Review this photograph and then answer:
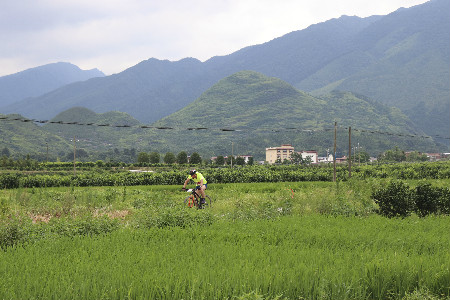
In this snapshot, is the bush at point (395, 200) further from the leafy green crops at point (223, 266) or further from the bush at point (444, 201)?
the leafy green crops at point (223, 266)

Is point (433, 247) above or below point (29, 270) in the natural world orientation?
below

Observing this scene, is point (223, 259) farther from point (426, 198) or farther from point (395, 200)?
point (426, 198)

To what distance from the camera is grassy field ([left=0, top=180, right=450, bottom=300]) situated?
543 centimetres

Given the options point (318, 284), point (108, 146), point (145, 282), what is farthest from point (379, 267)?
point (108, 146)

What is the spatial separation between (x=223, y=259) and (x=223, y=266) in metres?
0.61

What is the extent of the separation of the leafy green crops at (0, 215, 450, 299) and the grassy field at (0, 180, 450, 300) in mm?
22

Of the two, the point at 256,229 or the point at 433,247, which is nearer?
the point at 433,247

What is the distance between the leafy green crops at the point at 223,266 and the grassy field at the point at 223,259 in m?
0.02

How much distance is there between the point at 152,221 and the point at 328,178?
3389 centimetres

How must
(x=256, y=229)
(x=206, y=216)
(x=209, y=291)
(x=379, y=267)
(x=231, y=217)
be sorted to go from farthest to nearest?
(x=231, y=217) → (x=206, y=216) → (x=256, y=229) → (x=379, y=267) → (x=209, y=291)

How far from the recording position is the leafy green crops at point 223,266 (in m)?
5.37

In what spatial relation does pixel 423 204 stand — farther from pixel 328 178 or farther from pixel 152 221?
pixel 328 178

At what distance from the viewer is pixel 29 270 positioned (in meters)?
6.15

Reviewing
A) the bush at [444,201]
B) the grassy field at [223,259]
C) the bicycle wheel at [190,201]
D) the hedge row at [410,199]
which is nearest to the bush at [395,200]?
the hedge row at [410,199]
